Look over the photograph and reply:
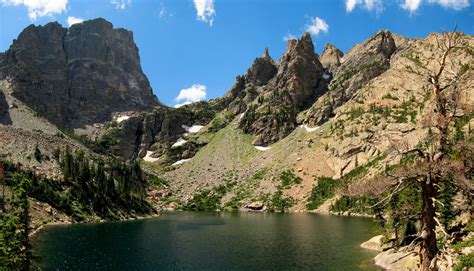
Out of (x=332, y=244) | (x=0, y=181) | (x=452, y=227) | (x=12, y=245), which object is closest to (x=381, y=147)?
(x=332, y=244)

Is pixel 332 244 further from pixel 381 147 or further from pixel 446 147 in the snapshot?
pixel 381 147

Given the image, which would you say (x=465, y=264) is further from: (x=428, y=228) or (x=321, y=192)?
(x=321, y=192)

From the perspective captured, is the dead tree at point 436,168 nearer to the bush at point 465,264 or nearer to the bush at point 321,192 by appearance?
the bush at point 465,264

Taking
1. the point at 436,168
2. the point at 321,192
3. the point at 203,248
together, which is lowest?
the point at 203,248

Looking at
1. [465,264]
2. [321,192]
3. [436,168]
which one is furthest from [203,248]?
[321,192]

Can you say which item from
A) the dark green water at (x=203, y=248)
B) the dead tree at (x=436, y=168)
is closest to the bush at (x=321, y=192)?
the dark green water at (x=203, y=248)

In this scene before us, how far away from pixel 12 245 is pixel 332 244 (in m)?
56.2

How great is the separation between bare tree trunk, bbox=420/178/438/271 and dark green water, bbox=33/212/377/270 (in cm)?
3695

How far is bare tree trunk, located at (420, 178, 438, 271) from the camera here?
14164mm

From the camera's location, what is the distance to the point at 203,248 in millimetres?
72188

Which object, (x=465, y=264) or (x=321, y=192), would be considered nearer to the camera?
(x=465, y=264)

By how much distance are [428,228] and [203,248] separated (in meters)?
61.8

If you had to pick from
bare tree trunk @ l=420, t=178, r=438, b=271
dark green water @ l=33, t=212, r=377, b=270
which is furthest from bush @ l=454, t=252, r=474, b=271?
bare tree trunk @ l=420, t=178, r=438, b=271

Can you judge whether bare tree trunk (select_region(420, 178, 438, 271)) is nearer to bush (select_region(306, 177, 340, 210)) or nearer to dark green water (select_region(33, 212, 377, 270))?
dark green water (select_region(33, 212, 377, 270))
